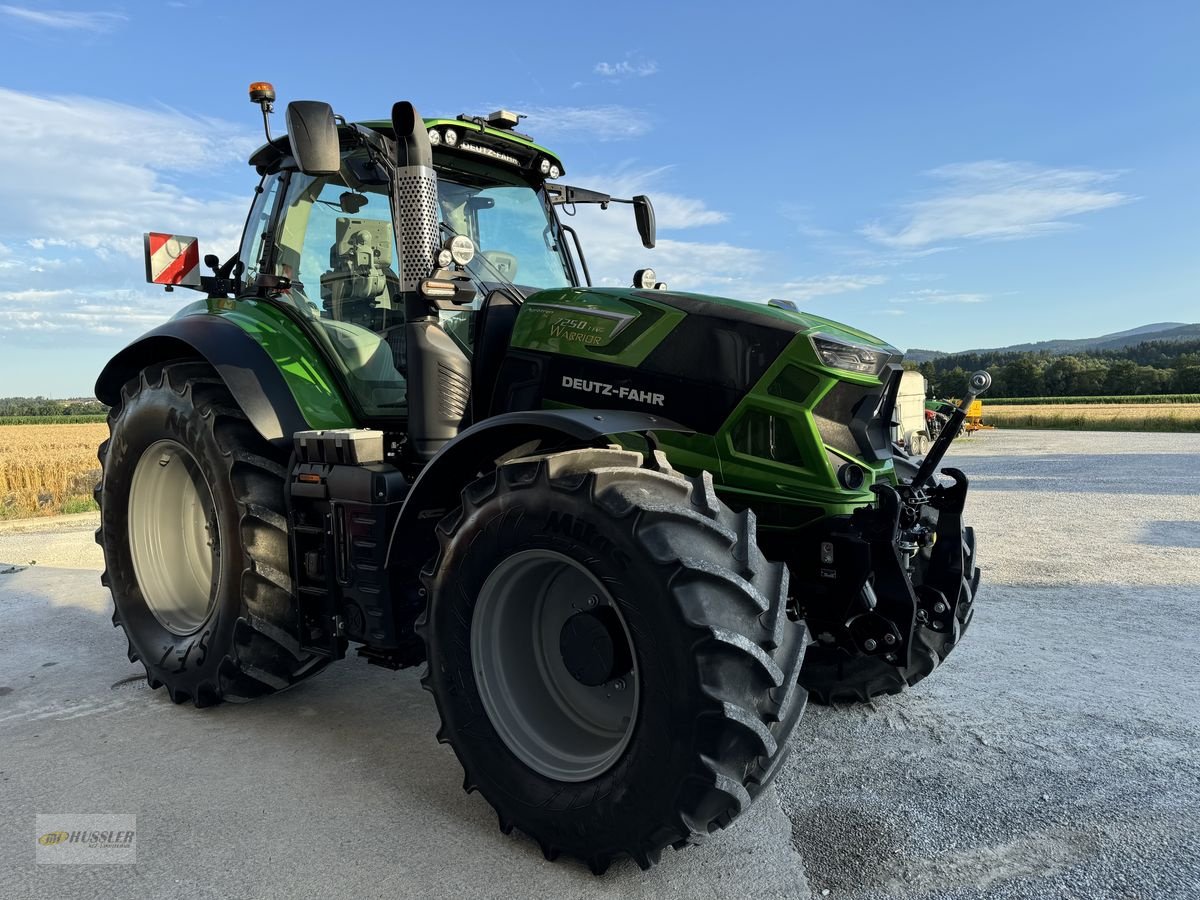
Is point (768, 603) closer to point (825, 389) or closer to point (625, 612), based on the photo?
point (625, 612)

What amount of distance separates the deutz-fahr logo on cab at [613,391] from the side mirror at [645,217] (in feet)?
5.91

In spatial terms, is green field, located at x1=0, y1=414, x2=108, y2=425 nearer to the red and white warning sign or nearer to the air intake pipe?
the red and white warning sign

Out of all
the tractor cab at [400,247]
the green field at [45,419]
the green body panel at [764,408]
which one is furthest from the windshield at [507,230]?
the green field at [45,419]

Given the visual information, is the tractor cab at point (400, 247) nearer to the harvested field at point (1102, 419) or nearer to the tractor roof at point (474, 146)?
the tractor roof at point (474, 146)

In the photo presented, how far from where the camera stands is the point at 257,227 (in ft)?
14.8

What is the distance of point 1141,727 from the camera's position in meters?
3.61

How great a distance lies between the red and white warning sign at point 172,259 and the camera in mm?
4430

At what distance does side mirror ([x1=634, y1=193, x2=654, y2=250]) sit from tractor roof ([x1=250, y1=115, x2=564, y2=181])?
2.09ft

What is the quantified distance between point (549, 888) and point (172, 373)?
3.06 metres

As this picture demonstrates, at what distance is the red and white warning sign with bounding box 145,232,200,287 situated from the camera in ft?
14.5

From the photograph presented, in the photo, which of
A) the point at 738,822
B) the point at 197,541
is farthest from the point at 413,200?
the point at 738,822

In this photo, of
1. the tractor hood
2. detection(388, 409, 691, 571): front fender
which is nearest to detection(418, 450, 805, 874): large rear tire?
detection(388, 409, 691, 571): front fender

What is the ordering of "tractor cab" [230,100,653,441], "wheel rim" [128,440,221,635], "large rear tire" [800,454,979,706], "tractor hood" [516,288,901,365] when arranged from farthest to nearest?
"wheel rim" [128,440,221,635]
"large rear tire" [800,454,979,706]
"tractor cab" [230,100,653,441]
"tractor hood" [516,288,901,365]

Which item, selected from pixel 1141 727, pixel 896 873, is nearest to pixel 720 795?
pixel 896 873
